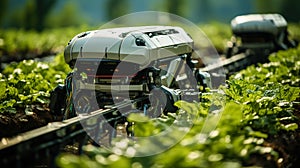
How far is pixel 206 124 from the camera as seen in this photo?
170 inches

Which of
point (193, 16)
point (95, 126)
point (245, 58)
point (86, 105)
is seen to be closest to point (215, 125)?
point (95, 126)

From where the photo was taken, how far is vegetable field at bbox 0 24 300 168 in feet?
12.5

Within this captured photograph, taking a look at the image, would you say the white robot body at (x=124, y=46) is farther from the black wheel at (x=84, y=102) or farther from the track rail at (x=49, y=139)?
the track rail at (x=49, y=139)

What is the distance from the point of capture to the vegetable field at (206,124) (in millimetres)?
3797

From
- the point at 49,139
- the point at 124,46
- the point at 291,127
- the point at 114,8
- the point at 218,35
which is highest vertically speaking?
the point at 124,46

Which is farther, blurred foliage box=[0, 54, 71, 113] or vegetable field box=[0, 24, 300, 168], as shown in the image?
blurred foliage box=[0, 54, 71, 113]

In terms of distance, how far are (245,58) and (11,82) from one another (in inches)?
308

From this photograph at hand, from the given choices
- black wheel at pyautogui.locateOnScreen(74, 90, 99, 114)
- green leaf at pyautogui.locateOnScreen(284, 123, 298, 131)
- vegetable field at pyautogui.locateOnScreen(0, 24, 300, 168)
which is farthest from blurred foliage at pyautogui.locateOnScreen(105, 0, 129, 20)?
green leaf at pyautogui.locateOnScreen(284, 123, 298, 131)

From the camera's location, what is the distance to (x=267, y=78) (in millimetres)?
8398

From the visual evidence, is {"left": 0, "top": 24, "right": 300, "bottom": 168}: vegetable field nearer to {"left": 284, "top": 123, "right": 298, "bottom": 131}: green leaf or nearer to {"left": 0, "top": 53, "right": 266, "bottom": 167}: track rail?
{"left": 284, "top": 123, "right": 298, "bottom": 131}: green leaf

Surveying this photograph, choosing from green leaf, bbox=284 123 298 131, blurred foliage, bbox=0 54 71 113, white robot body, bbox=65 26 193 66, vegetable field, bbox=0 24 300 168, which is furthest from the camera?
blurred foliage, bbox=0 54 71 113

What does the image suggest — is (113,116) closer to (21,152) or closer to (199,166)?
(21,152)

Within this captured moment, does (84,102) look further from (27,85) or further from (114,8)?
(114,8)

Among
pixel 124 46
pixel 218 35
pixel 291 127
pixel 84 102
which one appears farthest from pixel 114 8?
pixel 291 127
